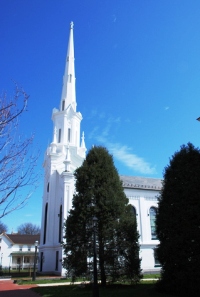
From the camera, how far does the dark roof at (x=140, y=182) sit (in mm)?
34031

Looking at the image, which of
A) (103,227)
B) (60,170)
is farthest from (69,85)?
(103,227)

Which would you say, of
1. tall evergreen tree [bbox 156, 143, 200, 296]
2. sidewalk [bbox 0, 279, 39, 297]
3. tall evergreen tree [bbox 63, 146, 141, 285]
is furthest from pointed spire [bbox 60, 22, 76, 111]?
tall evergreen tree [bbox 156, 143, 200, 296]

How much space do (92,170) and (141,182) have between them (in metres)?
19.4

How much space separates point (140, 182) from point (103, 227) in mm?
20408

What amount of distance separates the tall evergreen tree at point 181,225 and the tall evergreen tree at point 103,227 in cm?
372

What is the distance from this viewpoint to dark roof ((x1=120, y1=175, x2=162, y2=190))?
34.0 metres

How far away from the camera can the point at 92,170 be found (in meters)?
18.4

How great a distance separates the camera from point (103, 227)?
16.6 m

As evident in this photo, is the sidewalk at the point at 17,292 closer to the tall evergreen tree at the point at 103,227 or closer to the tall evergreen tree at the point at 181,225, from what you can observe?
the tall evergreen tree at the point at 103,227

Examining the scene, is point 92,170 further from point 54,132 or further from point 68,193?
point 54,132

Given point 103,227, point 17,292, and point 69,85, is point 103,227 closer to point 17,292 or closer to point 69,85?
point 17,292

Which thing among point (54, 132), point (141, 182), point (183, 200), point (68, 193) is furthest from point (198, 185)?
point (54, 132)

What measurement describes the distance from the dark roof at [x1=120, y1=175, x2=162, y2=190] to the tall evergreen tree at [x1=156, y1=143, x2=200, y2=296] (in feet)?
64.3

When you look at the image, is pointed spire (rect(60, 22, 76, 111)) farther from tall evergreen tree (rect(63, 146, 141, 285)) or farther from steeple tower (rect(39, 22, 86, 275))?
tall evergreen tree (rect(63, 146, 141, 285))
